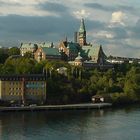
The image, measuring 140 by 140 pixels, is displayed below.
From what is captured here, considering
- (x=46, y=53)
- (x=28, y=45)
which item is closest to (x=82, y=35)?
(x=28, y=45)

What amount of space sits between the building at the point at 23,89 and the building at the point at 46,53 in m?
20.4

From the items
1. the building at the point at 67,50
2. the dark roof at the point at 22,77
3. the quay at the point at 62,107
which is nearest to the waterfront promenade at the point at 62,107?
the quay at the point at 62,107

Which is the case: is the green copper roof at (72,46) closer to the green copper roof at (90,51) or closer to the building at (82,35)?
the green copper roof at (90,51)

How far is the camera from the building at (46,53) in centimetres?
8094

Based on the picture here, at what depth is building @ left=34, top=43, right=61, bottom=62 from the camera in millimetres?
80938

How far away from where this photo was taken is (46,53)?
266ft

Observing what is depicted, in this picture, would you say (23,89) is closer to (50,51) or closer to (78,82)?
(78,82)

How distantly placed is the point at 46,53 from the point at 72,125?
38526 millimetres

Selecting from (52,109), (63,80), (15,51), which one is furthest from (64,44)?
(52,109)

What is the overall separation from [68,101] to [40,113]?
876cm

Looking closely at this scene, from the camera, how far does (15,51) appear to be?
87750 mm

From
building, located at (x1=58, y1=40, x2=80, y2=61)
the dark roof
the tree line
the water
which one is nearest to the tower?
building, located at (x1=58, y1=40, x2=80, y2=61)

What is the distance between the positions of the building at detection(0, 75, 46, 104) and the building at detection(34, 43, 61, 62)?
20367 mm

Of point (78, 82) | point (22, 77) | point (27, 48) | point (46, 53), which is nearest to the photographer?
point (22, 77)
